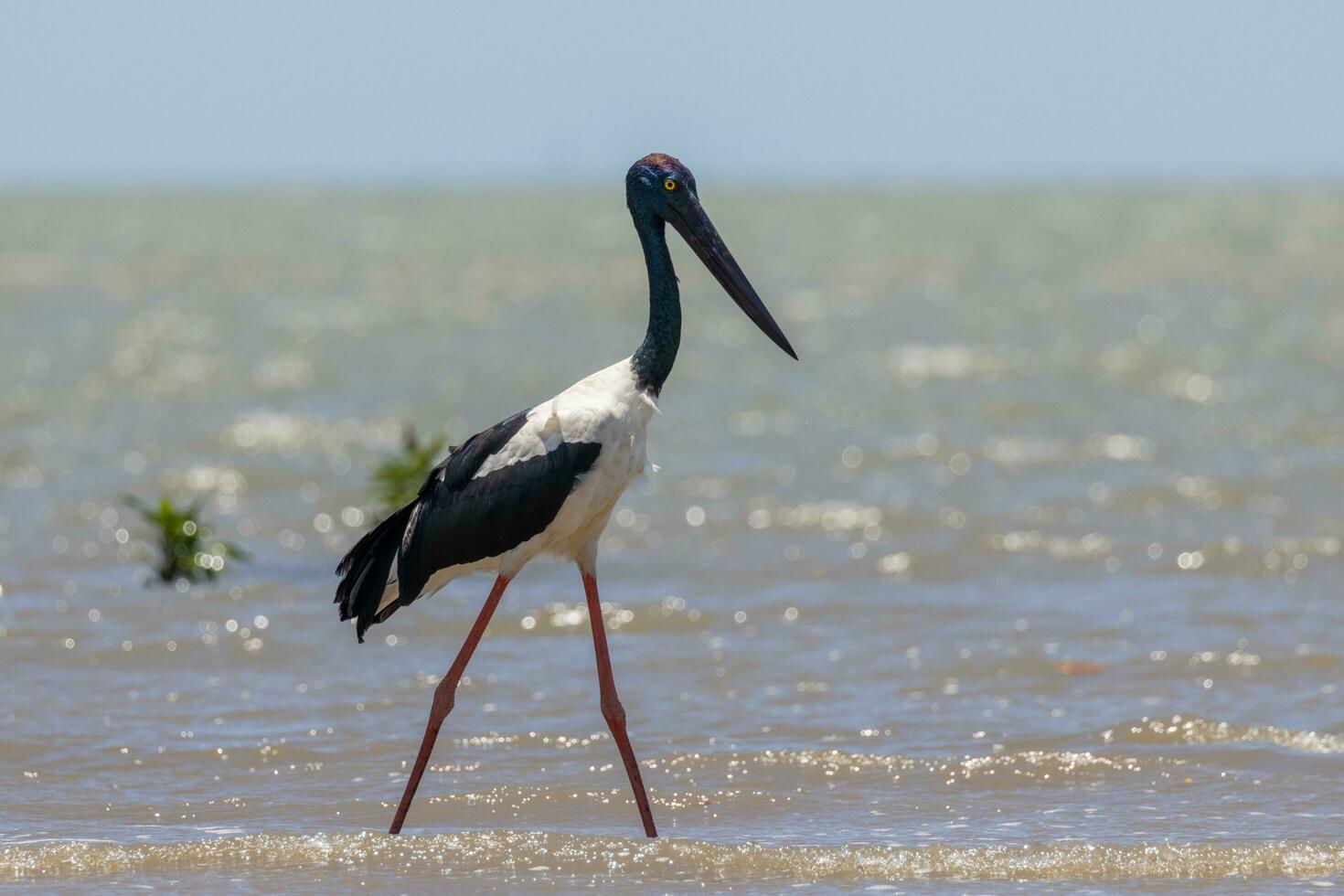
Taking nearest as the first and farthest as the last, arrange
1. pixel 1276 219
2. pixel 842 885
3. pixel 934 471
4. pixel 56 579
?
pixel 842 885 < pixel 56 579 < pixel 934 471 < pixel 1276 219

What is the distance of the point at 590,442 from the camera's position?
5.89 meters

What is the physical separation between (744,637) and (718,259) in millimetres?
3394

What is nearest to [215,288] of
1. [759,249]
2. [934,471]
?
[759,249]

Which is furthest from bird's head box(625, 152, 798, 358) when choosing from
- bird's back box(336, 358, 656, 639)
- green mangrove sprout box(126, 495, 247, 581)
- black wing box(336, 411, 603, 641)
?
green mangrove sprout box(126, 495, 247, 581)

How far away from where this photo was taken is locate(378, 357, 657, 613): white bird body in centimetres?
591

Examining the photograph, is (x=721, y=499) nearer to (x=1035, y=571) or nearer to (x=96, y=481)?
(x=1035, y=571)

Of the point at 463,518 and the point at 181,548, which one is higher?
the point at 181,548

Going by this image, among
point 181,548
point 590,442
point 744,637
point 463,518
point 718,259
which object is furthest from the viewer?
point 181,548

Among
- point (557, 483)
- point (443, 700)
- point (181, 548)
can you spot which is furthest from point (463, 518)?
point (181, 548)

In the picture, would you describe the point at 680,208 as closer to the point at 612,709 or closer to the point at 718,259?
the point at 718,259

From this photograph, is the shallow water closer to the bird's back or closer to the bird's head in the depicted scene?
the bird's back

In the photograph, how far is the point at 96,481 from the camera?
13953 mm

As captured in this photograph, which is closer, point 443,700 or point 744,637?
point 443,700

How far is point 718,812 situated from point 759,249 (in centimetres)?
4679
